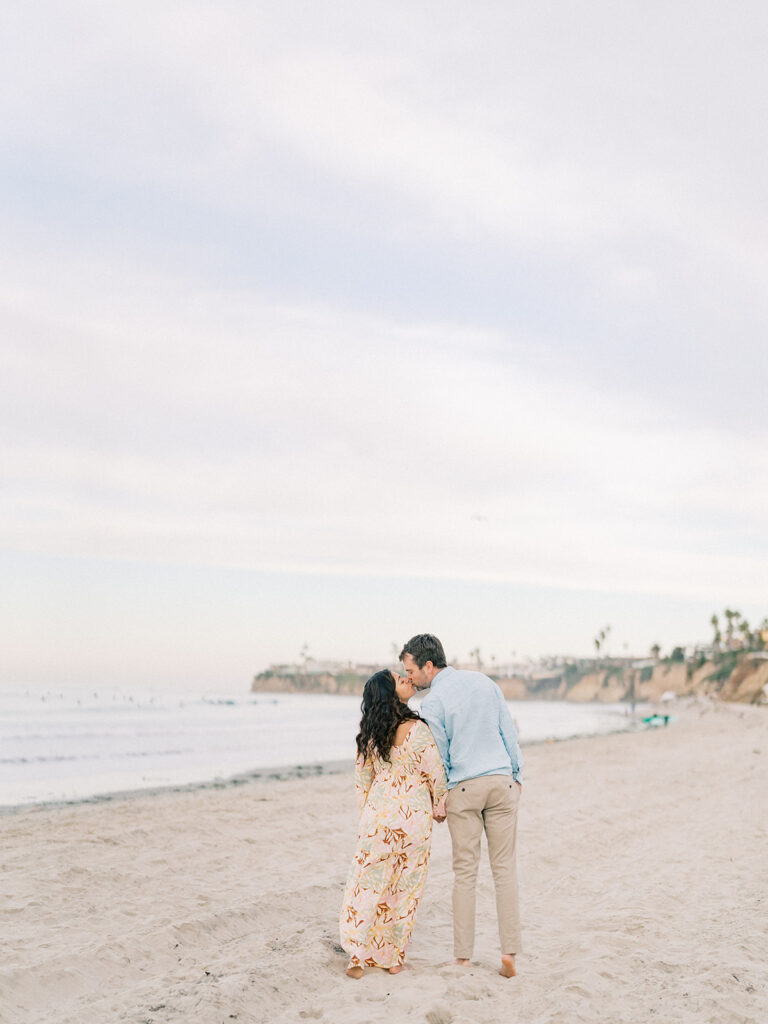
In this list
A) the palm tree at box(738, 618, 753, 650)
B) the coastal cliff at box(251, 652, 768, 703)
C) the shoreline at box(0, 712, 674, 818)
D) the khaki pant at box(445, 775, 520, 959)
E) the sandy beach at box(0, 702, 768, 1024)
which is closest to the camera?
the sandy beach at box(0, 702, 768, 1024)

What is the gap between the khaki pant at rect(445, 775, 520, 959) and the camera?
4.77 metres

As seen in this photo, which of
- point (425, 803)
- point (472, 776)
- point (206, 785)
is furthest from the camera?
point (206, 785)

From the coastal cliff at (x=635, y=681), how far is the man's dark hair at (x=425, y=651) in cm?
5642

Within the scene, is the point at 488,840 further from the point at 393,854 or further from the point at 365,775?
the point at 365,775

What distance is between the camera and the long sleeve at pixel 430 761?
4.86 meters

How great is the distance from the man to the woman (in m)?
0.12

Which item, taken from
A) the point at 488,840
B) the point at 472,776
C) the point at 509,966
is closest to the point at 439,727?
the point at 472,776

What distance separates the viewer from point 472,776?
4781 mm

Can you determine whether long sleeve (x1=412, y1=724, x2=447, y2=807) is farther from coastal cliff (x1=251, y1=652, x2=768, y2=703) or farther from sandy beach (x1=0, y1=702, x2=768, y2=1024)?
coastal cliff (x1=251, y1=652, x2=768, y2=703)

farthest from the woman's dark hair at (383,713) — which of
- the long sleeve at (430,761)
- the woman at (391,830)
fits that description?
the long sleeve at (430,761)

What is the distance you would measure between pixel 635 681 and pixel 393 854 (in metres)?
145

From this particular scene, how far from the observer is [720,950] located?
5.32 m

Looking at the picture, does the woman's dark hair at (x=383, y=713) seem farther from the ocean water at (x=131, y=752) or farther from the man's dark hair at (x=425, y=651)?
the ocean water at (x=131, y=752)

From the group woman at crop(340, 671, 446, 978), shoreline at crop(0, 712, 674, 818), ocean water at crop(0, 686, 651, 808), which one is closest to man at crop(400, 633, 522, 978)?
woman at crop(340, 671, 446, 978)
